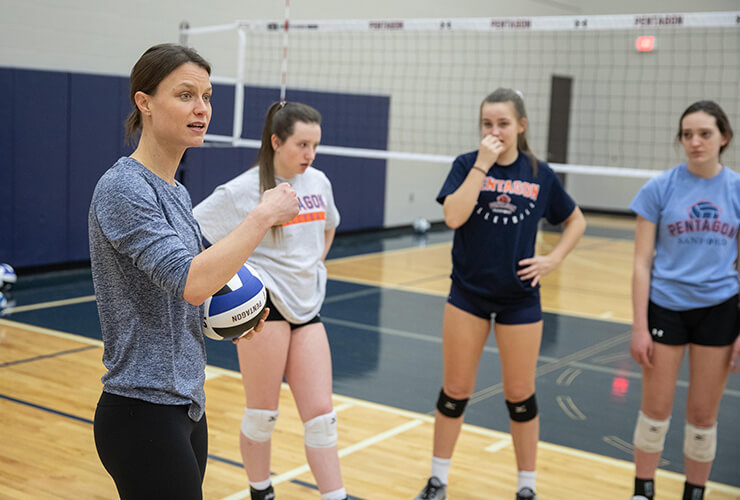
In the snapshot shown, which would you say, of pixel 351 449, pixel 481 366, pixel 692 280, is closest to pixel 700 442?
pixel 692 280

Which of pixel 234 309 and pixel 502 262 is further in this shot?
pixel 502 262

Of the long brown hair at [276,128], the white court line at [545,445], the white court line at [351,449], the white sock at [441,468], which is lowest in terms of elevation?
the white court line at [351,449]

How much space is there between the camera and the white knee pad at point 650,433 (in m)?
3.24

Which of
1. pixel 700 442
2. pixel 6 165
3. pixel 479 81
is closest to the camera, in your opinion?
pixel 700 442

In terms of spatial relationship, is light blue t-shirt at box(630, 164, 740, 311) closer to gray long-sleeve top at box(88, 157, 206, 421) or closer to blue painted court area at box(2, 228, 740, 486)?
blue painted court area at box(2, 228, 740, 486)

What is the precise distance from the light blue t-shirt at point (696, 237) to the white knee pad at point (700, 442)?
490 millimetres

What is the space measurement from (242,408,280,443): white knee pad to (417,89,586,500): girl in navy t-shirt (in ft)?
2.44

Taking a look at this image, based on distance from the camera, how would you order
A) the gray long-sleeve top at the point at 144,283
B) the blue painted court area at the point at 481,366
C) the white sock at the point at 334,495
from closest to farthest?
the gray long-sleeve top at the point at 144,283, the white sock at the point at 334,495, the blue painted court area at the point at 481,366

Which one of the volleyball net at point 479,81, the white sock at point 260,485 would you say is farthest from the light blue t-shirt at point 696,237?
the volleyball net at point 479,81

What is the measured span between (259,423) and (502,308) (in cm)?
103

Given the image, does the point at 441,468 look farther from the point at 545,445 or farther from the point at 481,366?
the point at 481,366

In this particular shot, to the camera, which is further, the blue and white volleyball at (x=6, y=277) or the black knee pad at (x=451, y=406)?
the blue and white volleyball at (x=6, y=277)

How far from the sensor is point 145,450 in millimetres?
1746

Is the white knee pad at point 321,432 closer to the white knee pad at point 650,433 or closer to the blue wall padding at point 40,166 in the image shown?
the white knee pad at point 650,433
